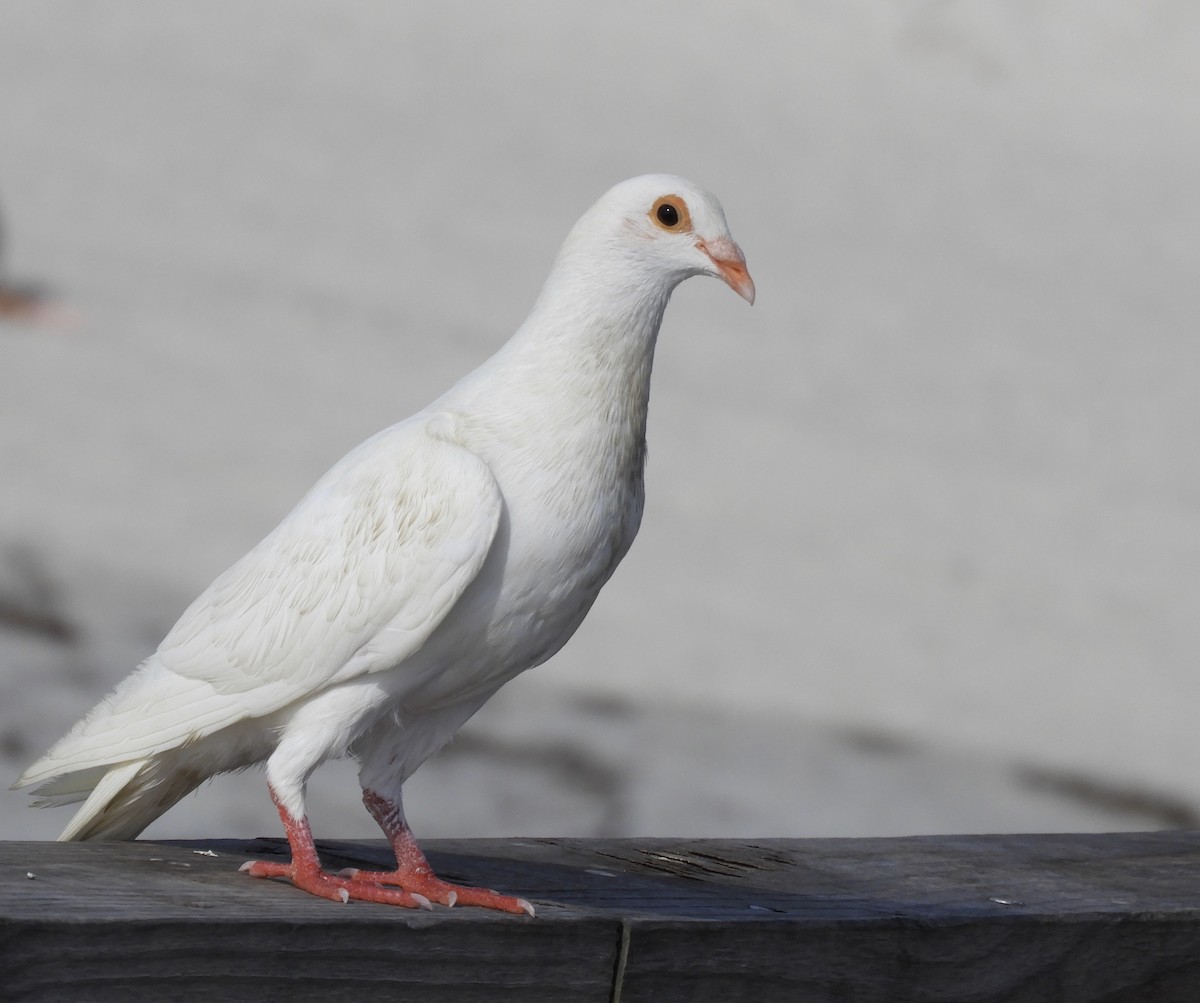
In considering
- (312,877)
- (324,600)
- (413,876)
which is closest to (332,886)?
(312,877)

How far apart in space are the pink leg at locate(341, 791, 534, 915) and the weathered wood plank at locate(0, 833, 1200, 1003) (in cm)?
5

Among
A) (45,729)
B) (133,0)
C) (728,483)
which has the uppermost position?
(133,0)

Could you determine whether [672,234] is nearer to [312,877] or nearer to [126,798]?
[312,877]

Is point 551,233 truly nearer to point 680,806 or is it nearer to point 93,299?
point 93,299

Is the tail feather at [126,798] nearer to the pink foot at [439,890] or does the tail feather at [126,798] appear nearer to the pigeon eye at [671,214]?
the pink foot at [439,890]

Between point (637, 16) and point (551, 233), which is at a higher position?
point (637, 16)

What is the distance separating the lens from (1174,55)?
10.3 m

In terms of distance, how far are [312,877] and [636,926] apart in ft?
1.71

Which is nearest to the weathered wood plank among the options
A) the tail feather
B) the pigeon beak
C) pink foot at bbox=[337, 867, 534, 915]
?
pink foot at bbox=[337, 867, 534, 915]

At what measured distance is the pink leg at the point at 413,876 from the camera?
247 cm

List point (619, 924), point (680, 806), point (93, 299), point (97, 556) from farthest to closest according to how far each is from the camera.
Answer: point (93, 299) → point (97, 556) → point (680, 806) → point (619, 924)

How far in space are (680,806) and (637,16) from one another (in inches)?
195

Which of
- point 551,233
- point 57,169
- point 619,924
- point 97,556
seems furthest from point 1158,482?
point 619,924

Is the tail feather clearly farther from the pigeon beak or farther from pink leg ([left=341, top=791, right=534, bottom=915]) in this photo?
the pigeon beak
